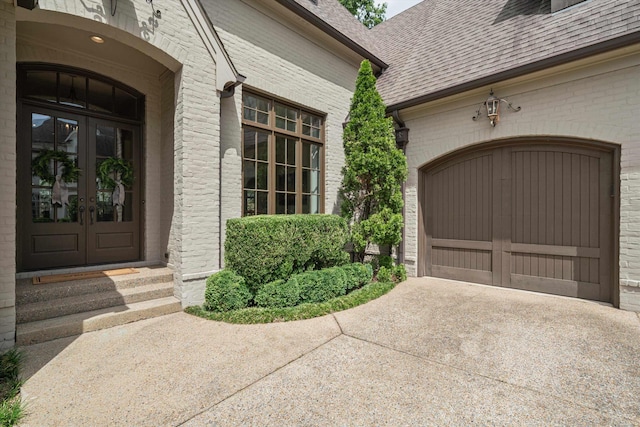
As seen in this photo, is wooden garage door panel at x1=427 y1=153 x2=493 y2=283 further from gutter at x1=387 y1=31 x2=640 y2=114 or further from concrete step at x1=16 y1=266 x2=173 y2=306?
concrete step at x1=16 y1=266 x2=173 y2=306

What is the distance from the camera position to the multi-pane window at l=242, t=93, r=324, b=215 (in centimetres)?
535

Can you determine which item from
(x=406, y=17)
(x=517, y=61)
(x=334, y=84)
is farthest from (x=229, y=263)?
(x=406, y=17)

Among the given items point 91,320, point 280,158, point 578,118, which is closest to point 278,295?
point 91,320

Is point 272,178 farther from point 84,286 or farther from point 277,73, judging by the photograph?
point 84,286

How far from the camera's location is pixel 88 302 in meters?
3.76

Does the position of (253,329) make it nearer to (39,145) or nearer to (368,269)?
(368,269)

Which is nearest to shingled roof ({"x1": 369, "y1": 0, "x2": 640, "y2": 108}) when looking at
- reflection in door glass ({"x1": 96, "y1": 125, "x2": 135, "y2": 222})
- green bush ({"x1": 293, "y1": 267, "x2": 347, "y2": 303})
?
green bush ({"x1": 293, "y1": 267, "x2": 347, "y2": 303})

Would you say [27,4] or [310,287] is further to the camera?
[310,287]

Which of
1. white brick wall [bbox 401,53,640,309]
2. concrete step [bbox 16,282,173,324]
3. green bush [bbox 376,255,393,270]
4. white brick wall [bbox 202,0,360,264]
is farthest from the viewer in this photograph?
green bush [bbox 376,255,393,270]

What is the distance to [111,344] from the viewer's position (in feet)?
10.5

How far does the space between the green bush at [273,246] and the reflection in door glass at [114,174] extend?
2.16 m

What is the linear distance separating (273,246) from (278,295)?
709 millimetres

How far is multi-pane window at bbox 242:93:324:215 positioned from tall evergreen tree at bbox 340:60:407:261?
2.77 ft

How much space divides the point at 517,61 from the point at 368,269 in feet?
14.8
